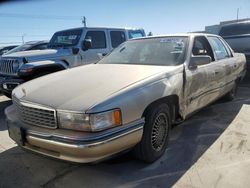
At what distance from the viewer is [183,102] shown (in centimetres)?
372

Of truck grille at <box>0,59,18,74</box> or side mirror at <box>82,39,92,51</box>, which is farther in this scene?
side mirror at <box>82,39,92,51</box>

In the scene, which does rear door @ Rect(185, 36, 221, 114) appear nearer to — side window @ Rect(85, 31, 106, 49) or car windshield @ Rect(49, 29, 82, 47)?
side window @ Rect(85, 31, 106, 49)

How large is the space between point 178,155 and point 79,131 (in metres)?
1.56

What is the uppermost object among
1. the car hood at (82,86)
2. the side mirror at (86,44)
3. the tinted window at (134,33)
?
the tinted window at (134,33)

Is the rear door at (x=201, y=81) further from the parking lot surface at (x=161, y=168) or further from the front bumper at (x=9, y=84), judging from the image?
the front bumper at (x=9, y=84)

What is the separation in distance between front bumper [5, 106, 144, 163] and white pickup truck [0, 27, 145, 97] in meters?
2.96

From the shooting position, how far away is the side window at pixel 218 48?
194 inches

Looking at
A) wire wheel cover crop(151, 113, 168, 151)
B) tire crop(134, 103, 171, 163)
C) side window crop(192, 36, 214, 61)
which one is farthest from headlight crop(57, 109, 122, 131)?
side window crop(192, 36, 214, 61)

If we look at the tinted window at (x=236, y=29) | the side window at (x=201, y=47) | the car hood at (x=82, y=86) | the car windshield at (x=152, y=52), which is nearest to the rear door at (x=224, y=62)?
the side window at (x=201, y=47)

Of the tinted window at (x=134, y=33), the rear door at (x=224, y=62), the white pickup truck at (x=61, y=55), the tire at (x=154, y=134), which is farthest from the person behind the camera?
the tinted window at (x=134, y=33)

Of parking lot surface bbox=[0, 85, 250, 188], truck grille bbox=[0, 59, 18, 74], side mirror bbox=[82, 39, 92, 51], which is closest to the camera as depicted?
parking lot surface bbox=[0, 85, 250, 188]

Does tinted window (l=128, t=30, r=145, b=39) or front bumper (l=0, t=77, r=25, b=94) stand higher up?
tinted window (l=128, t=30, r=145, b=39)

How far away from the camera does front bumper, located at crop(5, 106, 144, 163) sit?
8.26ft

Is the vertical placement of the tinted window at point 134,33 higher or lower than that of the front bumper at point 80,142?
higher
